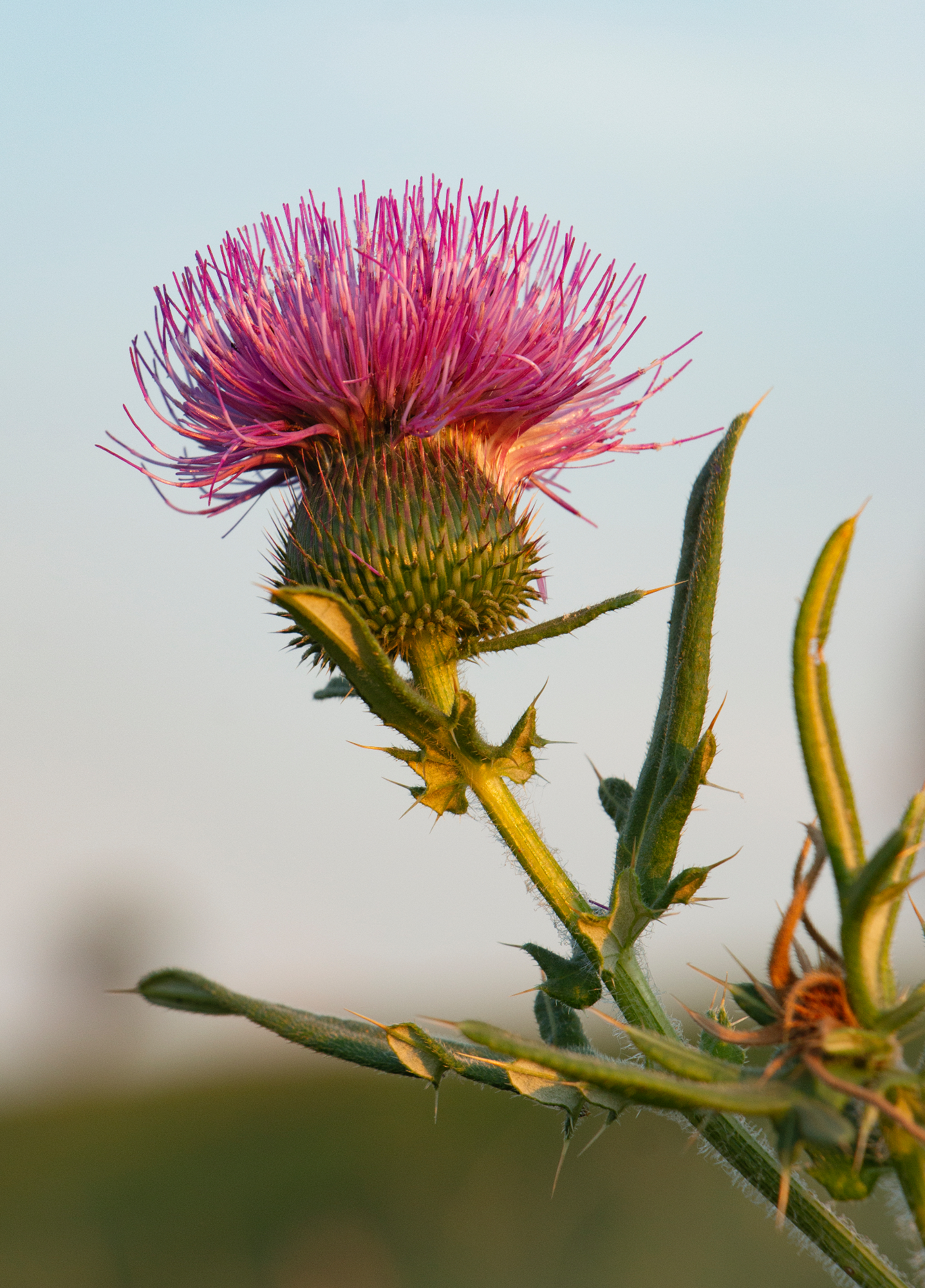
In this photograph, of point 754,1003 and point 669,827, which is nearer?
point 754,1003

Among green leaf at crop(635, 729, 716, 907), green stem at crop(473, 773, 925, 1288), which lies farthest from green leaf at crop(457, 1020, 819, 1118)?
green leaf at crop(635, 729, 716, 907)

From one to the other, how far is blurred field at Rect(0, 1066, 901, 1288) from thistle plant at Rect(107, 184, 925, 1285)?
70.8ft

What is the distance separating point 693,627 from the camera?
111 inches

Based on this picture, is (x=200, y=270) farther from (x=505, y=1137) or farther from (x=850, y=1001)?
(x=505, y=1137)

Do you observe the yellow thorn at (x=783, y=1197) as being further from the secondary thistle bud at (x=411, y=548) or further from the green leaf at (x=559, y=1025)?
the secondary thistle bud at (x=411, y=548)

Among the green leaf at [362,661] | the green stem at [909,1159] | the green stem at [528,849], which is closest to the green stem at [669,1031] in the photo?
the green stem at [528,849]

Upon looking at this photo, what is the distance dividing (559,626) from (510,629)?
1.51 feet

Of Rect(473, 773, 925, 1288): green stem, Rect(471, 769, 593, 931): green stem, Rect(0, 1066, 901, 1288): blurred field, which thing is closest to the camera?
Rect(473, 773, 925, 1288): green stem

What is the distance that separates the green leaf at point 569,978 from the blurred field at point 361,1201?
2156 centimetres

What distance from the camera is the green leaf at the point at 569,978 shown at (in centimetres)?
284

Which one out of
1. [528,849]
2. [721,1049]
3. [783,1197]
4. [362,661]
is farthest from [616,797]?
[783,1197]

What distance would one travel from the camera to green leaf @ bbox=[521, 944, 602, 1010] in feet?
9.30

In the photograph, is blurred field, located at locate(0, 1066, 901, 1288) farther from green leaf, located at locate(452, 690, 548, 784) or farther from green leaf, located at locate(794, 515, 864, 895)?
green leaf, located at locate(794, 515, 864, 895)

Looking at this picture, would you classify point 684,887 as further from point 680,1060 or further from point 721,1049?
point 680,1060
